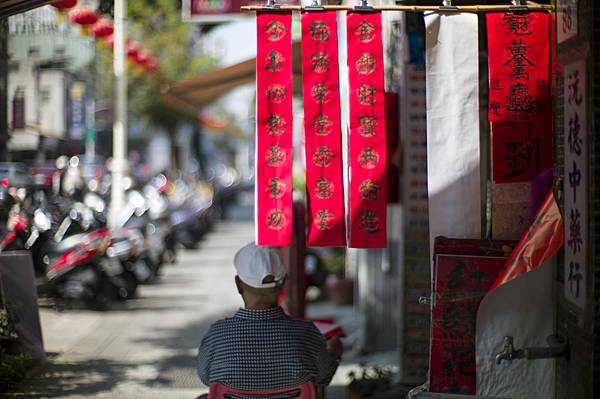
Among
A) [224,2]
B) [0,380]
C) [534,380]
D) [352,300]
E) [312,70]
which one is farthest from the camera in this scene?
[352,300]

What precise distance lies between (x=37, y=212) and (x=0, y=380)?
4.15m

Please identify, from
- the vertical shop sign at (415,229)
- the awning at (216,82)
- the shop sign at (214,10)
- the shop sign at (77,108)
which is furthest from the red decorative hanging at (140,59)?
the vertical shop sign at (415,229)

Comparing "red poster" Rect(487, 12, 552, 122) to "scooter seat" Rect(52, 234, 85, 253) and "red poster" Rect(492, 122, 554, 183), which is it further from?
"scooter seat" Rect(52, 234, 85, 253)

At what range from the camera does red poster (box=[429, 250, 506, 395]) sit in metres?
5.26

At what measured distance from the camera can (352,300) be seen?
46.3ft

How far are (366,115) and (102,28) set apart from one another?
10702 mm

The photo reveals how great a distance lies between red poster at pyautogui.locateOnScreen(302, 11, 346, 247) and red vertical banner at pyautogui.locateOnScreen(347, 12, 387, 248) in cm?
9

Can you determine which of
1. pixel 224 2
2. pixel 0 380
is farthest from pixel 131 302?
pixel 0 380

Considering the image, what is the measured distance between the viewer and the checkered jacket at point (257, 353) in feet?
15.9

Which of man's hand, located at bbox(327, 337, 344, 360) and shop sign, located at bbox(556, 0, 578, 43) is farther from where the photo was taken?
man's hand, located at bbox(327, 337, 344, 360)

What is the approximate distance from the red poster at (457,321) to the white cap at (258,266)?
2.94 ft

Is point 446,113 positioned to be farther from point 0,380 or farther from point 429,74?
point 0,380

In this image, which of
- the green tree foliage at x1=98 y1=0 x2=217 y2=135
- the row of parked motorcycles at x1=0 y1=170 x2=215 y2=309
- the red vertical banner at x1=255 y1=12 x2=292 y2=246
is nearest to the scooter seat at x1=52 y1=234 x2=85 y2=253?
the row of parked motorcycles at x1=0 y1=170 x2=215 y2=309

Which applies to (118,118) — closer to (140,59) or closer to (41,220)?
(140,59)
